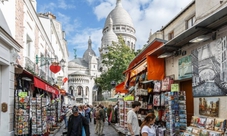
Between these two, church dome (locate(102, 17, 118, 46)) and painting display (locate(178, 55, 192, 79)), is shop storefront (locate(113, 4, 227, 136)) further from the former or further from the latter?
church dome (locate(102, 17, 118, 46))

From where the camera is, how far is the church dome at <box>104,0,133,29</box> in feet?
323

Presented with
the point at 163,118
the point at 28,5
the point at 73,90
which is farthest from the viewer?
the point at 73,90

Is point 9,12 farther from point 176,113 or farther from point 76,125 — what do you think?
point 176,113

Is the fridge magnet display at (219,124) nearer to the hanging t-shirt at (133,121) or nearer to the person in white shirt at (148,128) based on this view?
the person in white shirt at (148,128)

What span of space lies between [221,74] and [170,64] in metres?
2.73

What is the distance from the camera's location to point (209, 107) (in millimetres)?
5484

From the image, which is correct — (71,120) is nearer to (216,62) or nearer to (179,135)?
(179,135)

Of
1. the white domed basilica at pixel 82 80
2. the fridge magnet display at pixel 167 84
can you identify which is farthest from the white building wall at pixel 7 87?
the white domed basilica at pixel 82 80

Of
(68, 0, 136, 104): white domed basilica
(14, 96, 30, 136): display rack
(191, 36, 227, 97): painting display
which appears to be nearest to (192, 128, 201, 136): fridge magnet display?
(191, 36, 227, 97): painting display

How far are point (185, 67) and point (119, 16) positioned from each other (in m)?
95.8

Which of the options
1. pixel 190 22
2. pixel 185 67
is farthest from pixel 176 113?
pixel 190 22

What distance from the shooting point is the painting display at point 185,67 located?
6.33 meters

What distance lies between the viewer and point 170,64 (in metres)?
7.62

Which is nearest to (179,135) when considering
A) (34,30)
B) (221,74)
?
(221,74)
